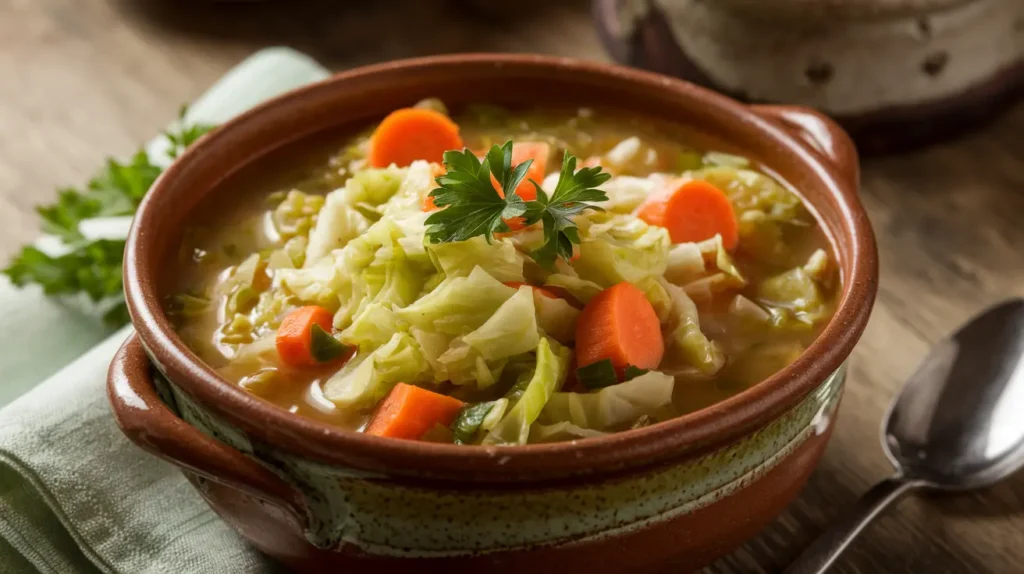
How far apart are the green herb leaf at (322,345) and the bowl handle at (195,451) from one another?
0.29 m

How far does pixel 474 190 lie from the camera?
1923 mm

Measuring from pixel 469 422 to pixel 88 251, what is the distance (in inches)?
55.4

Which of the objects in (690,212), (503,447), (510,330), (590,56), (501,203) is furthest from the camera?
(590,56)

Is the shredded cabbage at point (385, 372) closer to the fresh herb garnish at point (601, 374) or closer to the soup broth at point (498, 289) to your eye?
the soup broth at point (498, 289)

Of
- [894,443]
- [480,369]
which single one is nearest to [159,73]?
[480,369]

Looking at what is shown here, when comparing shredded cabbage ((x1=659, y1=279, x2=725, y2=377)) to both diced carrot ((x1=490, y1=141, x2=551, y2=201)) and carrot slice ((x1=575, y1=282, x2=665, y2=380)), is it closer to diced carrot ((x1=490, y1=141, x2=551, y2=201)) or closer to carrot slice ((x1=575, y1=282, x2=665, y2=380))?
carrot slice ((x1=575, y1=282, x2=665, y2=380))

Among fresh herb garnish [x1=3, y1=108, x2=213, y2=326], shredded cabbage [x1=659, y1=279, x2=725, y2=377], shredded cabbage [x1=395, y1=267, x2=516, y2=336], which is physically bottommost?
fresh herb garnish [x1=3, y1=108, x2=213, y2=326]

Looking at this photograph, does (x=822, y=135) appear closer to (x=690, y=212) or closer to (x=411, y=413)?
(x=690, y=212)

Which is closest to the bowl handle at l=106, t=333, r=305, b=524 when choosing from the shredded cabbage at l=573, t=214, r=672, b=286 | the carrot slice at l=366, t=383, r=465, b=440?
the carrot slice at l=366, t=383, r=465, b=440

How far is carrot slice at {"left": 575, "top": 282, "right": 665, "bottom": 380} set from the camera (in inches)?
73.4

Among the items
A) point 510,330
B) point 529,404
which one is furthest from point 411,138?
point 529,404

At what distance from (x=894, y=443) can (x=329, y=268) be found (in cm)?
129

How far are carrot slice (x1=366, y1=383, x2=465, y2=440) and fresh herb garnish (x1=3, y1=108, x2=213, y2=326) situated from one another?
1166 mm

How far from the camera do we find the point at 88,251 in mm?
2732
